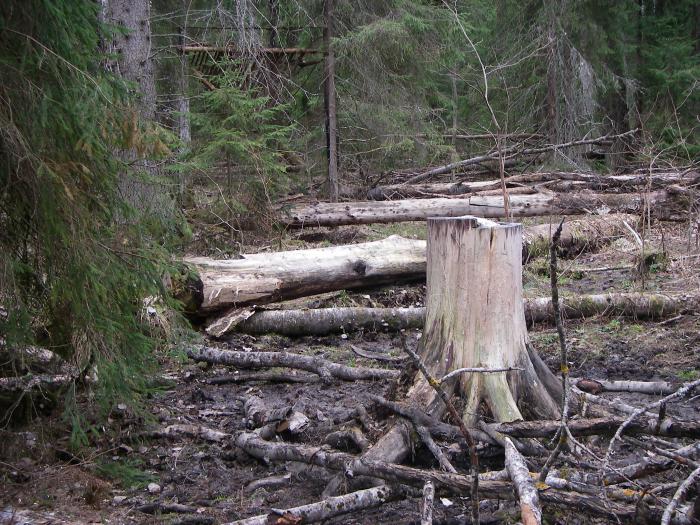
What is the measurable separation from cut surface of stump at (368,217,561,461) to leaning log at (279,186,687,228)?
8614 mm

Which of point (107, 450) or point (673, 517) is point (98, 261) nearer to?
point (107, 450)

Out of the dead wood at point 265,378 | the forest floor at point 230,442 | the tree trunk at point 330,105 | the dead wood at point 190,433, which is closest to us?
the forest floor at point 230,442

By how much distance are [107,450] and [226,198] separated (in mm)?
7259

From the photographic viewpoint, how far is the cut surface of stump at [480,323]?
418 centimetres

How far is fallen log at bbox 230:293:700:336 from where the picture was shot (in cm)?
747

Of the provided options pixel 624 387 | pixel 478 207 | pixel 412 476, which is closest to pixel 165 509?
pixel 412 476

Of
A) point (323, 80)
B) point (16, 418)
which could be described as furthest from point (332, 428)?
point (323, 80)

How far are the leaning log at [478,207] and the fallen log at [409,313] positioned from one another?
5168 mm

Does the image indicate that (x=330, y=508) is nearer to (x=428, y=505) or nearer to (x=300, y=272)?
(x=428, y=505)

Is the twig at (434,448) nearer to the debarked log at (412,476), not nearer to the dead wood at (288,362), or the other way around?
the debarked log at (412,476)

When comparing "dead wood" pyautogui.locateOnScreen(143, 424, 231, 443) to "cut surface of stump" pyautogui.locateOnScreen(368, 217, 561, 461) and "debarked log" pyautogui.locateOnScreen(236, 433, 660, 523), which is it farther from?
"cut surface of stump" pyautogui.locateOnScreen(368, 217, 561, 461)

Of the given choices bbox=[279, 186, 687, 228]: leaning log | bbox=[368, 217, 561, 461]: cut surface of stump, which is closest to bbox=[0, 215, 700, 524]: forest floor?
bbox=[368, 217, 561, 461]: cut surface of stump

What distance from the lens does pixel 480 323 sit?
421 cm

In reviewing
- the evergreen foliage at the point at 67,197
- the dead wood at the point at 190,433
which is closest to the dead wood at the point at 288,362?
the dead wood at the point at 190,433
